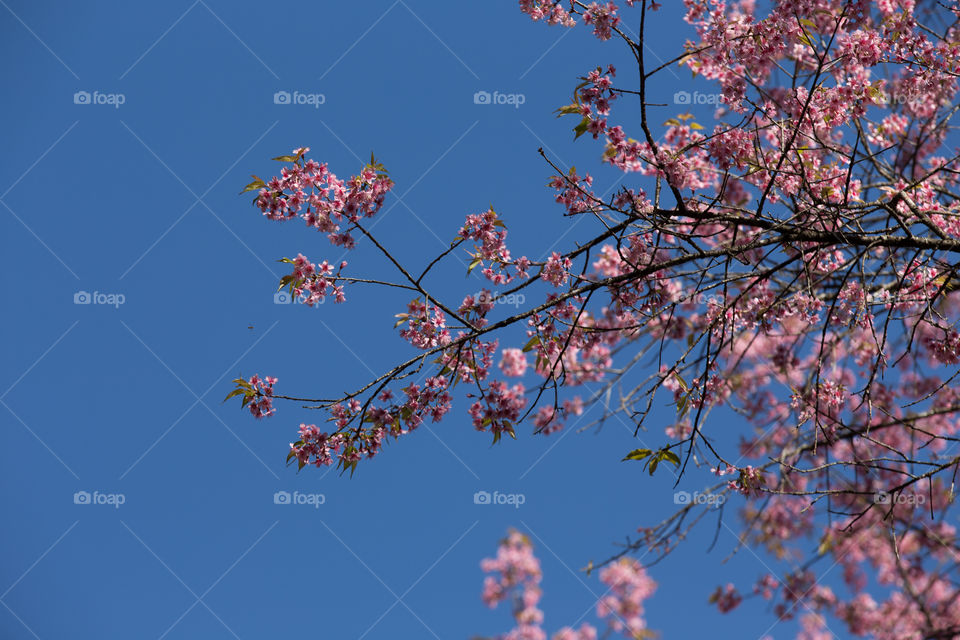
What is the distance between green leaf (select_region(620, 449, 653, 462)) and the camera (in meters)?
3.48

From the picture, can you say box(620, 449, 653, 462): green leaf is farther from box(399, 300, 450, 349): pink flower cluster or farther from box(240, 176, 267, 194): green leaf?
box(240, 176, 267, 194): green leaf

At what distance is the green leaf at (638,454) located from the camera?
348cm

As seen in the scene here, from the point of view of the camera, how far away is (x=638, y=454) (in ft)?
11.5

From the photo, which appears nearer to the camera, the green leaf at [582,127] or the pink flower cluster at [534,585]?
the green leaf at [582,127]

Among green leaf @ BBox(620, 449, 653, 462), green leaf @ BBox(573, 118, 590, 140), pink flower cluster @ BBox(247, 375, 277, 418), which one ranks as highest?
green leaf @ BBox(573, 118, 590, 140)

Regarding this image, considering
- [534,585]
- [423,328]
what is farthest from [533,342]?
[534,585]

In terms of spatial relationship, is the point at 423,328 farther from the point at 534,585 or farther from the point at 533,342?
the point at 534,585

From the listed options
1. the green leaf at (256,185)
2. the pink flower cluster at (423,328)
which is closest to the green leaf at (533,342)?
the pink flower cluster at (423,328)

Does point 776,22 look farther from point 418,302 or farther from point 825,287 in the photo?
point 418,302

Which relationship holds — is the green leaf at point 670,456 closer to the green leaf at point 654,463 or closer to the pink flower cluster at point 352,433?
the green leaf at point 654,463

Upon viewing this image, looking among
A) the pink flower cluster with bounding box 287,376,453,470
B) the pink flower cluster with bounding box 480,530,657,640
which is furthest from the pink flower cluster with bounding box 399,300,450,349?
the pink flower cluster with bounding box 480,530,657,640

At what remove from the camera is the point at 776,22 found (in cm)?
371

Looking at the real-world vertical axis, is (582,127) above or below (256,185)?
above

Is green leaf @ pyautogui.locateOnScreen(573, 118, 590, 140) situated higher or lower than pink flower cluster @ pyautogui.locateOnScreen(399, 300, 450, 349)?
higher
